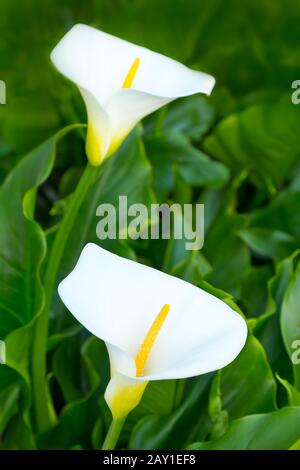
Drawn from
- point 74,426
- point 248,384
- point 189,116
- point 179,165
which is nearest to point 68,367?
point 74,426

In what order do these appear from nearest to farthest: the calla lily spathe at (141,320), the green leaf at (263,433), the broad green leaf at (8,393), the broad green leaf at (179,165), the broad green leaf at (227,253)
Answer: the calla lily spathe at (141,320) → the green leaf at (263,433) → the broad green leaf at (8,393) → the broad green leaf at (227,253) → the broad green leaf at (179,165)

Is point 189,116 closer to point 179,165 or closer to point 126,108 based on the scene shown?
point 179,165

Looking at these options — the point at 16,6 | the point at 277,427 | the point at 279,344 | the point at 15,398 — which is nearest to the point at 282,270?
the point at 279,344

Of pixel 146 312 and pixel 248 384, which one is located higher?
pixel 146 312

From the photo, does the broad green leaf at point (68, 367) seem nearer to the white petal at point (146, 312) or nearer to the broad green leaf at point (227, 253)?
the broad green leaf at point (227, 253)

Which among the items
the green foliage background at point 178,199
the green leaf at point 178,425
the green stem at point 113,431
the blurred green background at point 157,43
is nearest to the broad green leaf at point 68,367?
the green foliage background at point 178,199

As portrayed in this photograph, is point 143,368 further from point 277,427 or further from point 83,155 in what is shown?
point 83,155
